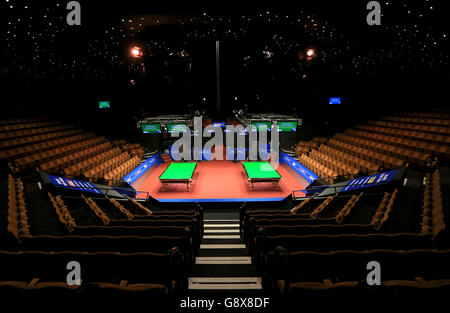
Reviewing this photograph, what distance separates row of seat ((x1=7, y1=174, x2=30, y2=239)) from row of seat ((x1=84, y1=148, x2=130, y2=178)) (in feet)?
8.42

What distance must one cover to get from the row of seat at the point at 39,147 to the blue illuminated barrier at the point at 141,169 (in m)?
3.73

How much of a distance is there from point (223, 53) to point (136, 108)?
7719 millimetres

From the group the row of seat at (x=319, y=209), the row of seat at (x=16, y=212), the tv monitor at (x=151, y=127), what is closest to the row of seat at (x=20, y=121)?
the row of seat at (x=16, y=212)

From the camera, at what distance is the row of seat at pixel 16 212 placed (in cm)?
410

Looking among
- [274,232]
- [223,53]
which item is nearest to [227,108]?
[223,53]

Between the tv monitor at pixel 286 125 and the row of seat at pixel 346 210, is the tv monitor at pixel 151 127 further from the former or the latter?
the row of seat at pixel 346 210

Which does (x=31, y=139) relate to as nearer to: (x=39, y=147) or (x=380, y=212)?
(x=39, y=147)

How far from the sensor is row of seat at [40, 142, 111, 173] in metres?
9.22

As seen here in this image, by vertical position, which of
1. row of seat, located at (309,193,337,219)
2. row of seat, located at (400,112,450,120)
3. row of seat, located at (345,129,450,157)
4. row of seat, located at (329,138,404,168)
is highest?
row of seat, located at (400,112,450,120)

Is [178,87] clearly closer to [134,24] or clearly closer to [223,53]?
[223,53]

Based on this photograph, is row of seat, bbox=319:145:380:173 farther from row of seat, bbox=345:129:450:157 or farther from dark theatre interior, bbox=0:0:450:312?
row of seat, bbox=345:129:450:157

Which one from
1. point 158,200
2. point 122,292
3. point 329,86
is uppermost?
point 329,86

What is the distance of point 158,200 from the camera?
915cm

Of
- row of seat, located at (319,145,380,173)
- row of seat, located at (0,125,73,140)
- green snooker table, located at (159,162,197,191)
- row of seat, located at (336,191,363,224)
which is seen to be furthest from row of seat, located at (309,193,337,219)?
row of seat, located at (0,125,73,140)
